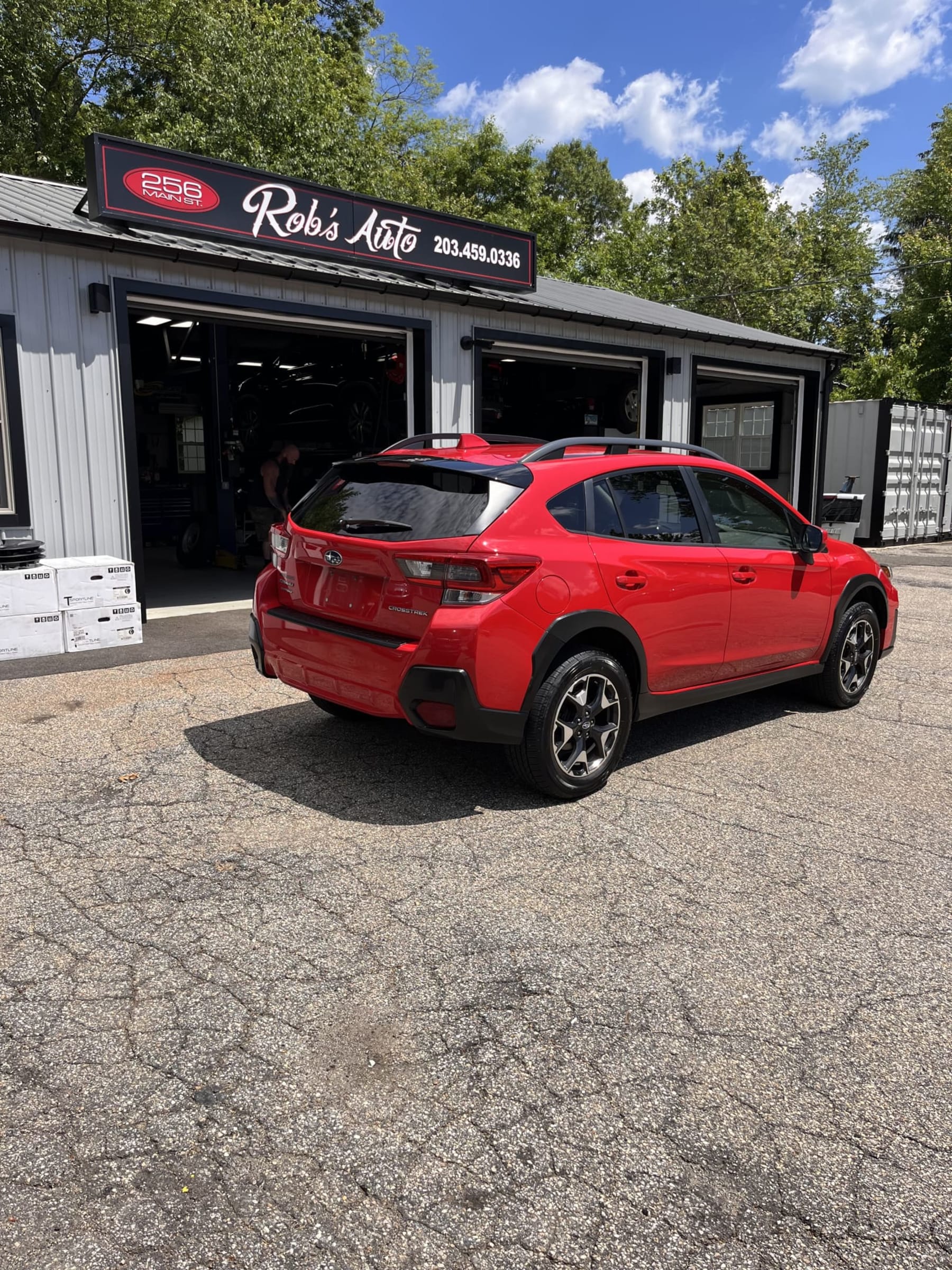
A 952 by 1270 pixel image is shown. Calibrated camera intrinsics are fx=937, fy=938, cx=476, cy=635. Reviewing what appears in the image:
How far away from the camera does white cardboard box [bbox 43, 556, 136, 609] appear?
25.2 ft

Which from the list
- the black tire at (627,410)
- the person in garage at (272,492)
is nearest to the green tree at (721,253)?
the black tire at (627,410)

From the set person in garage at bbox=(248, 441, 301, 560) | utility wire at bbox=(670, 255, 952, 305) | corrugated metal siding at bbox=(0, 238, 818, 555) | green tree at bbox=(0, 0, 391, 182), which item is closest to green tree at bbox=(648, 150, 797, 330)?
utility wire at bbox=(670, 255, 952, 305)

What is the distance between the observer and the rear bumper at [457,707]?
156 inches

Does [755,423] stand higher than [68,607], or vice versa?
[755,423]

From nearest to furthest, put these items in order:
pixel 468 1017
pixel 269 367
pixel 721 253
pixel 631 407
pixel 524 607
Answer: pixel 468 1017
pixel 524 607
pixel 269 367
pixel 631 407
pixel 721 253

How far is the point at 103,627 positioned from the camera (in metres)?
7.95

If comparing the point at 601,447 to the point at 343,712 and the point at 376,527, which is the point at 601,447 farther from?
the point at 343,712

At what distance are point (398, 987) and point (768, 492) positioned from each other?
387 centimetres

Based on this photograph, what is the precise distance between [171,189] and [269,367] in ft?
24.0

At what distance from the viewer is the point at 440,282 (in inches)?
456

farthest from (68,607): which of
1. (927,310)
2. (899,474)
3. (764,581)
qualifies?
(927,310)

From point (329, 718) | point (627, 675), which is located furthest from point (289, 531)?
point (627, 675)

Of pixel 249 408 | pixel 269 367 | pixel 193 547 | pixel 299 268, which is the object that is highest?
pixel 299 268

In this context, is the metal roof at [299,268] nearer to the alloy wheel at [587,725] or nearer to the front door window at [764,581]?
the front door window at [764,581]
